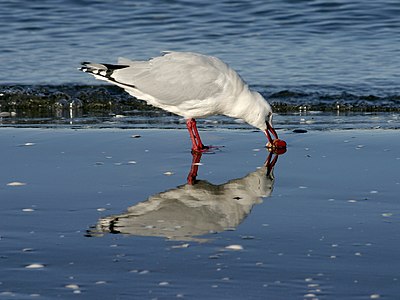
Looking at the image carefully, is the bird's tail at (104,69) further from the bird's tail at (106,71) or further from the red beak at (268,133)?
the red beak at (268,133)

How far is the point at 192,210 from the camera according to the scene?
19.3ft

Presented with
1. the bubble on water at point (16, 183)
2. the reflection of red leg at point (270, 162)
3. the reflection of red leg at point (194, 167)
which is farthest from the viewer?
the reflection of red leg at point (270, 162)

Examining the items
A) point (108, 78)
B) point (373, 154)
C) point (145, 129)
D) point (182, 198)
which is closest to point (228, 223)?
point (182, 198)

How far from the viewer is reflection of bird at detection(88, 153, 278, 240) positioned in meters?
5.41

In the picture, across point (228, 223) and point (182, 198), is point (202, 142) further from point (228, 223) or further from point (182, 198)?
point (228, 223)

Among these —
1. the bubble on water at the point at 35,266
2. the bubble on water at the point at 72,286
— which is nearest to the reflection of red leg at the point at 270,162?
the bubble on water at the point at 35,266

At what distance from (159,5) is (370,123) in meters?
8.57

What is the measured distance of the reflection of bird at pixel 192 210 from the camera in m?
5.41

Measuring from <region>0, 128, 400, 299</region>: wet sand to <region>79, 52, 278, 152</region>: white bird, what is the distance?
0.28 m

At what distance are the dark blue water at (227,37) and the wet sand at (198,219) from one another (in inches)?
162

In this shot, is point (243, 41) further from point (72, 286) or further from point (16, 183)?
point (72, 286)

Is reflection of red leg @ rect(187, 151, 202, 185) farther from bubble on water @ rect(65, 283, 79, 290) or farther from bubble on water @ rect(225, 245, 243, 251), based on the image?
bubble on water @ rect(65, 283, 79, 290)

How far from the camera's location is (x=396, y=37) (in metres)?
14.9

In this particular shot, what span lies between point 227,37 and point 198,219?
980 centimetres
